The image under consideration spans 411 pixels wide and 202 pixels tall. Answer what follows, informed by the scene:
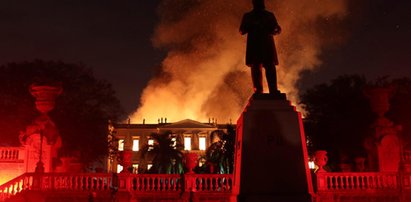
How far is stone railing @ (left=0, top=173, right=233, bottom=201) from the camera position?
18984mm

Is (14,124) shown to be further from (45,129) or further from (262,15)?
(262,15)

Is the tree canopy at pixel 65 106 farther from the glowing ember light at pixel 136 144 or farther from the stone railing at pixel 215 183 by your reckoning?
the glowing ember light at pixel 136 144

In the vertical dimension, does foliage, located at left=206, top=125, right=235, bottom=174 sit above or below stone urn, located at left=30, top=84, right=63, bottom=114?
below

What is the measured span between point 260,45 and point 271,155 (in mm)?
2944

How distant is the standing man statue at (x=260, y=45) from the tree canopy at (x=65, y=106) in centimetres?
2081

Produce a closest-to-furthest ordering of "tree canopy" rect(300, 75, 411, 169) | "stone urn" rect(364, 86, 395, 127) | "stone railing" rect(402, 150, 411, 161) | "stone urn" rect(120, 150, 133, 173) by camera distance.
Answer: "stone urn" rect(120, 150, 133, 173)
"stone urn" rect(364, 86, 395, 127)
"stone railing" rect(402, 150, 411, 161)
"tree canopy" rect(300, 75, 411, 169)

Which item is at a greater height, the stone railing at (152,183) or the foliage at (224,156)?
the foliage at (224,156)

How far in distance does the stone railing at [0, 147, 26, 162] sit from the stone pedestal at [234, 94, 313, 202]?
16.5 metres

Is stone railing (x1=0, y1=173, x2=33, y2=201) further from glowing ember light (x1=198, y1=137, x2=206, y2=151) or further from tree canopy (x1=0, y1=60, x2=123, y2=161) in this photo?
glowing ember light (x1=198, y1=137, x2=206, y2=151)

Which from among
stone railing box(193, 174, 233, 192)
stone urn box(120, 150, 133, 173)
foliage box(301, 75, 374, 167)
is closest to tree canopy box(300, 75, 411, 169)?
foliage box(301, 75, 374, 167)

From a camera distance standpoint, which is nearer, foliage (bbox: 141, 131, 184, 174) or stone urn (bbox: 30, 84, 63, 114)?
stone urn (bbox: 30, 84, 63, 114)

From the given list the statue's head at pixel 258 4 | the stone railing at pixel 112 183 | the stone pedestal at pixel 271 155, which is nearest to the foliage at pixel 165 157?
the stone railing at pixel 112 183

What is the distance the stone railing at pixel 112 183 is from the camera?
62.3 feet

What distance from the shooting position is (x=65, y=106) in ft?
109
